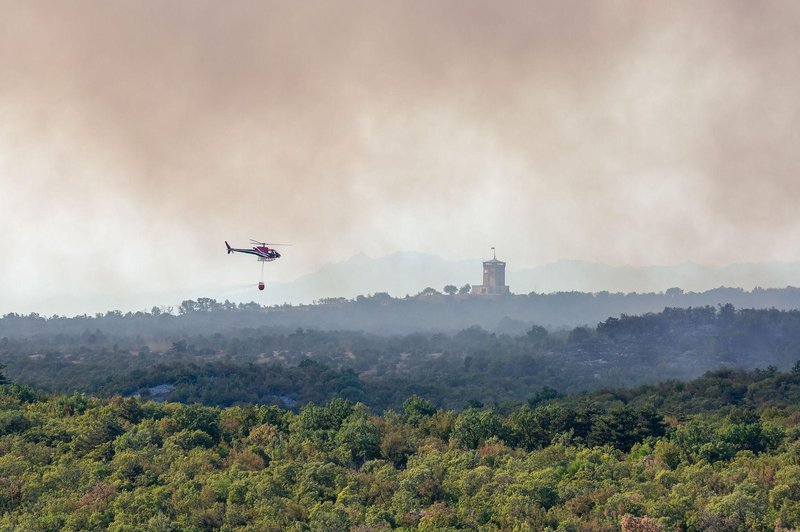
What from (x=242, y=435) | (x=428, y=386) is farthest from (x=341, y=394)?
(x=242, y=435)

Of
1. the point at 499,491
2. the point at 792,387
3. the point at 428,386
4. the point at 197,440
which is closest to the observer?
the point at 499,491

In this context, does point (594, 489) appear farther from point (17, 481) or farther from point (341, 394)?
Answer: point (341, 394)

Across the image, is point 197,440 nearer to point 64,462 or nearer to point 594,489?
point 64,462

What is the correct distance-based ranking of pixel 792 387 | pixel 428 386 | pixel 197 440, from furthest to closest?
pixel 428 386
pixel 792 387
pixel 197 440

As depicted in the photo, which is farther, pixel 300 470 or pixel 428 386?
pixel 428 386

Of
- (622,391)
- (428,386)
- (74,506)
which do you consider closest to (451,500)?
(74,506)

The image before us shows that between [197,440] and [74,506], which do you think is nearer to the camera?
[74,506]
